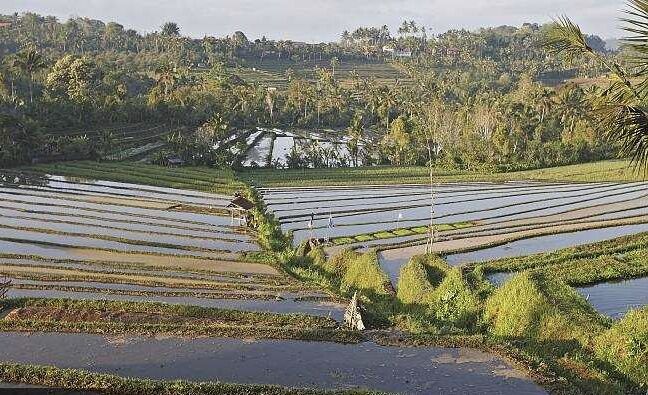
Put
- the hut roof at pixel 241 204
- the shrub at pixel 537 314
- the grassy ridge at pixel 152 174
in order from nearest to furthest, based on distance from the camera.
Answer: the shrub at pixel 537 314 → the hut roof at pixel 241 204 → the grassy ridge at pixel 152 174

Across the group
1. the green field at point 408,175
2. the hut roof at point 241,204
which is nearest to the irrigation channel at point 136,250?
the hut roof at point 241,204

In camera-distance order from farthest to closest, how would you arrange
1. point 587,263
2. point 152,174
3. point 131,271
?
point 152,174 → point 131,271 → point 587,263

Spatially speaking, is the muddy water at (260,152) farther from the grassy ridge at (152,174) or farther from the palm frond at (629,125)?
the palm frond at (629,125)

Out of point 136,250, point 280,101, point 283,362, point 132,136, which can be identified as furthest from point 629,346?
point 280,101

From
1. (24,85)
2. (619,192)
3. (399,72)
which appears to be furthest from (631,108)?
(399,72)

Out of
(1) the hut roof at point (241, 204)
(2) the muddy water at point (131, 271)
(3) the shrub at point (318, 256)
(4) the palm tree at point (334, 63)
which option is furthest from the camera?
(4) the palm tree at point (334, 63)

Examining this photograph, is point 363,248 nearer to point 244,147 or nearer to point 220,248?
point 220,248

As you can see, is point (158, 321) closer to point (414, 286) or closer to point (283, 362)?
point (283, 362)
